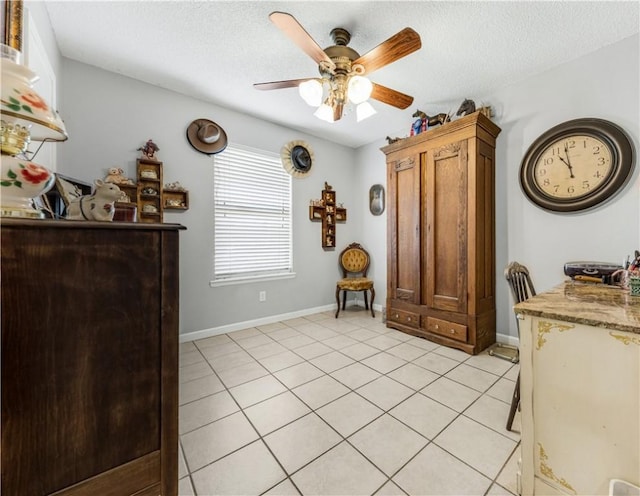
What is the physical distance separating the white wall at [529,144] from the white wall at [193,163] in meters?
2.07

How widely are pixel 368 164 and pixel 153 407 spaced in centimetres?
410

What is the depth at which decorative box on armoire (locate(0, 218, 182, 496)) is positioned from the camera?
0.64 meters

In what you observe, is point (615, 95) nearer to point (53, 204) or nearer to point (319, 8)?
point (319, 8)

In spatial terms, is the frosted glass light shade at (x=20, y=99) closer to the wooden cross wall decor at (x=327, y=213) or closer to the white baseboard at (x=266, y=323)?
the white baseboard at (x=266, y=323)

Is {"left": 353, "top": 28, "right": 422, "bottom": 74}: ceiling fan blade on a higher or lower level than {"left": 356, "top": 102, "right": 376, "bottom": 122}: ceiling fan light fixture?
higher

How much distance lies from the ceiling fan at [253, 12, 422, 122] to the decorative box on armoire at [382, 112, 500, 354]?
86 centimetres

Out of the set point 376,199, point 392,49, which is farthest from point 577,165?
point 376,199

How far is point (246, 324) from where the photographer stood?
3.30m

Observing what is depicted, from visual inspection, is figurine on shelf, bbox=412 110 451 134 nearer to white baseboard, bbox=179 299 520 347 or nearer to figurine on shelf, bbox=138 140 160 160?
white baseboard, bbox=179 299 520 347

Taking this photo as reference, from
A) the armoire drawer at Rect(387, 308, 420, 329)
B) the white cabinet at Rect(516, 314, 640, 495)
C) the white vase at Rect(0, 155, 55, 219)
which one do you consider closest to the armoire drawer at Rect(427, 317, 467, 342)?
the armoire drawer at Rect(387, 308, 420, 329)

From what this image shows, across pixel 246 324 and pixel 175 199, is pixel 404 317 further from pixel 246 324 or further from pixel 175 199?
pixel 175 199

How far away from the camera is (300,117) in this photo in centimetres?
332

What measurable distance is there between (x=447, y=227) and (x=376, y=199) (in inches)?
61.0

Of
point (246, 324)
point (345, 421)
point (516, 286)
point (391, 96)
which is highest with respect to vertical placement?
point (391, 96)
